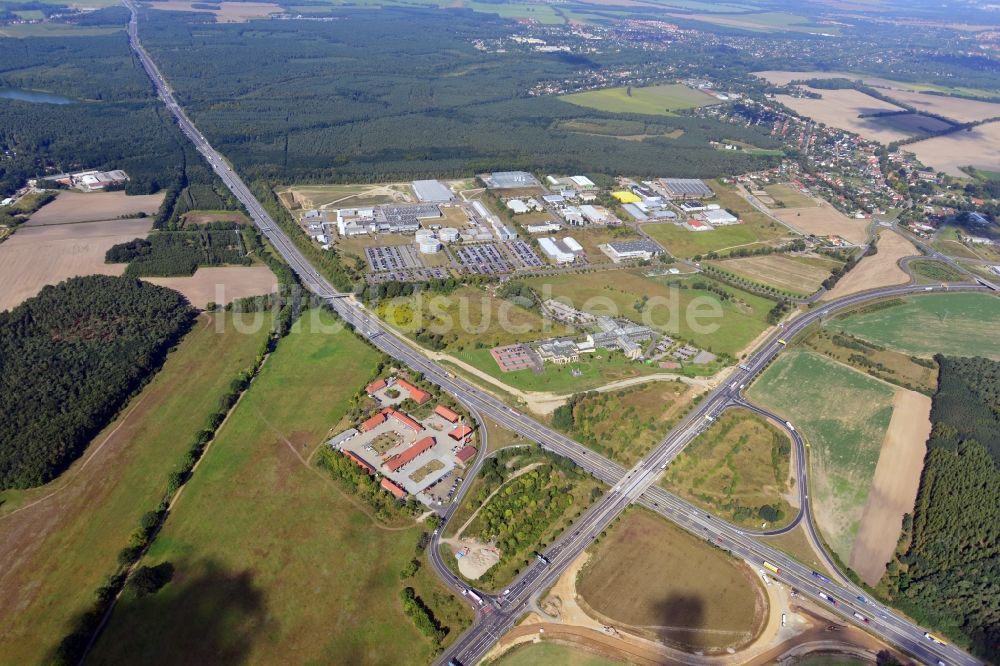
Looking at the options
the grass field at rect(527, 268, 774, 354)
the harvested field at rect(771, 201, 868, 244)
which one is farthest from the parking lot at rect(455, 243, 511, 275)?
the harvested field at rect(771, 201, 868, 244)

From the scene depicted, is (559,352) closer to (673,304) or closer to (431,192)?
(673,304)

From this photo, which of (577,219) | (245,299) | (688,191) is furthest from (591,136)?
(245,299)

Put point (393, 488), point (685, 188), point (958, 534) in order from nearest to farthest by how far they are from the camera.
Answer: point (958, 534)
point (393, 488)
point (685, 188)

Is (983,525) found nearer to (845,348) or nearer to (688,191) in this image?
(845,348)

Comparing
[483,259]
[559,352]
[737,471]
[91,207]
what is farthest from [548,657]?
[91,207]

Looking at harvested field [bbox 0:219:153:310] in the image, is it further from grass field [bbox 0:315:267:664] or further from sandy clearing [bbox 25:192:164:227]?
grass field [bbox 0:315:267:664]

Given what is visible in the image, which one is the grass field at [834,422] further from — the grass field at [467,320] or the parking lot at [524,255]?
the parking lot at [524,255]
